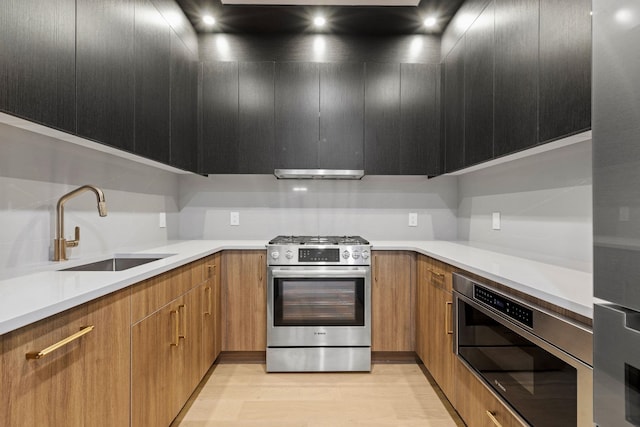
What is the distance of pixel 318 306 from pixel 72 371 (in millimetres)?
1606

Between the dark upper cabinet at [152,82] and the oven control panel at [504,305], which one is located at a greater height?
the dark upper cabinet at [152,82]

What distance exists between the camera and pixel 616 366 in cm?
62

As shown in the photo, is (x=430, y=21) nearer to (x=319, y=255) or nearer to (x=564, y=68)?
(x=564, y=68)

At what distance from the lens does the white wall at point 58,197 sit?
1.36m

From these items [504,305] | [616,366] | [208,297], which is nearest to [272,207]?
[208,297]

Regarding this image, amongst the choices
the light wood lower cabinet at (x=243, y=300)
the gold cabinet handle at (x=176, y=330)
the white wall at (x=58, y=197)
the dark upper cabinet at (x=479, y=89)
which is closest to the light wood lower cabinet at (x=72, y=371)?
the gold cabinet handle at (x=176, y=330)

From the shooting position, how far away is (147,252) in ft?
6.84

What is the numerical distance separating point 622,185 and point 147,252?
2.21 meters

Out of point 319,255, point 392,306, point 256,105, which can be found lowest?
point 392,306

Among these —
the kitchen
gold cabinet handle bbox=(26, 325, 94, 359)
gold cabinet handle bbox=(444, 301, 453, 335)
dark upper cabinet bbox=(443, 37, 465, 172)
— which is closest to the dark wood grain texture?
the kitchen

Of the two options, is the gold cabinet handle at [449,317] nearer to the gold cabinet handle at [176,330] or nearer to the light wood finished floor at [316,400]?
the light wood finished floor at [316,400]

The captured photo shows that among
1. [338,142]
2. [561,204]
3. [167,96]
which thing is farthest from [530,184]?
[167,96]

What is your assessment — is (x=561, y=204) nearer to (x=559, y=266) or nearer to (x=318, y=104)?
(x=559, y=266)

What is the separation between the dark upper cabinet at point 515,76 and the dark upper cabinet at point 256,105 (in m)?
1.60
